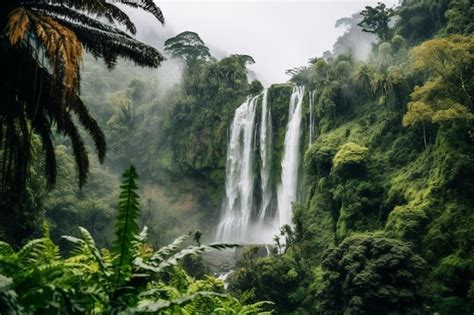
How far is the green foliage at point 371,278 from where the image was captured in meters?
15.8

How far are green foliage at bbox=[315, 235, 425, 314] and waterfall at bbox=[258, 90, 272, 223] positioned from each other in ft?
57.1

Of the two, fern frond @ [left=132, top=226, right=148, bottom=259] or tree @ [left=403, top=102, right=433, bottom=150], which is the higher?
tree @ [left=403, top=102, right=433, bottom=150]

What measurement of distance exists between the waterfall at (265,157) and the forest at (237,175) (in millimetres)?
131

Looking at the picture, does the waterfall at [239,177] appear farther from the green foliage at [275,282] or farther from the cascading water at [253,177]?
the green foliage at [275,282]

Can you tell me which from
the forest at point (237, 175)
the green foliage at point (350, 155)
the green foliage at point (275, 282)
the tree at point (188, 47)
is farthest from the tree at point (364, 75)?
the tree at point (188, 47)

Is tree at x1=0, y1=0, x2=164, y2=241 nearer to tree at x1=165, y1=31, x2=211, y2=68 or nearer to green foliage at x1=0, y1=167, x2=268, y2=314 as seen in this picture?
green foliage at x1=0, y1=167, x2=268, y2=314

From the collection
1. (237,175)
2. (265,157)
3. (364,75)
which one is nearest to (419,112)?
(364,75)

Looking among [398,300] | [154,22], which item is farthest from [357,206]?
[154,22]

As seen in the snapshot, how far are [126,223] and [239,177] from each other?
36297mm

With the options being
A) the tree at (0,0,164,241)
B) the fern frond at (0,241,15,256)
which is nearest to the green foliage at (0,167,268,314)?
the fern frond at (0,241,15,256)

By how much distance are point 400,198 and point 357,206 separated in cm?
225

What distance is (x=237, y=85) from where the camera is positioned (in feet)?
140

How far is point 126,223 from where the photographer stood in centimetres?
199

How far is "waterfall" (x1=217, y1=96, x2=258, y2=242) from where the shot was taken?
122 ft
